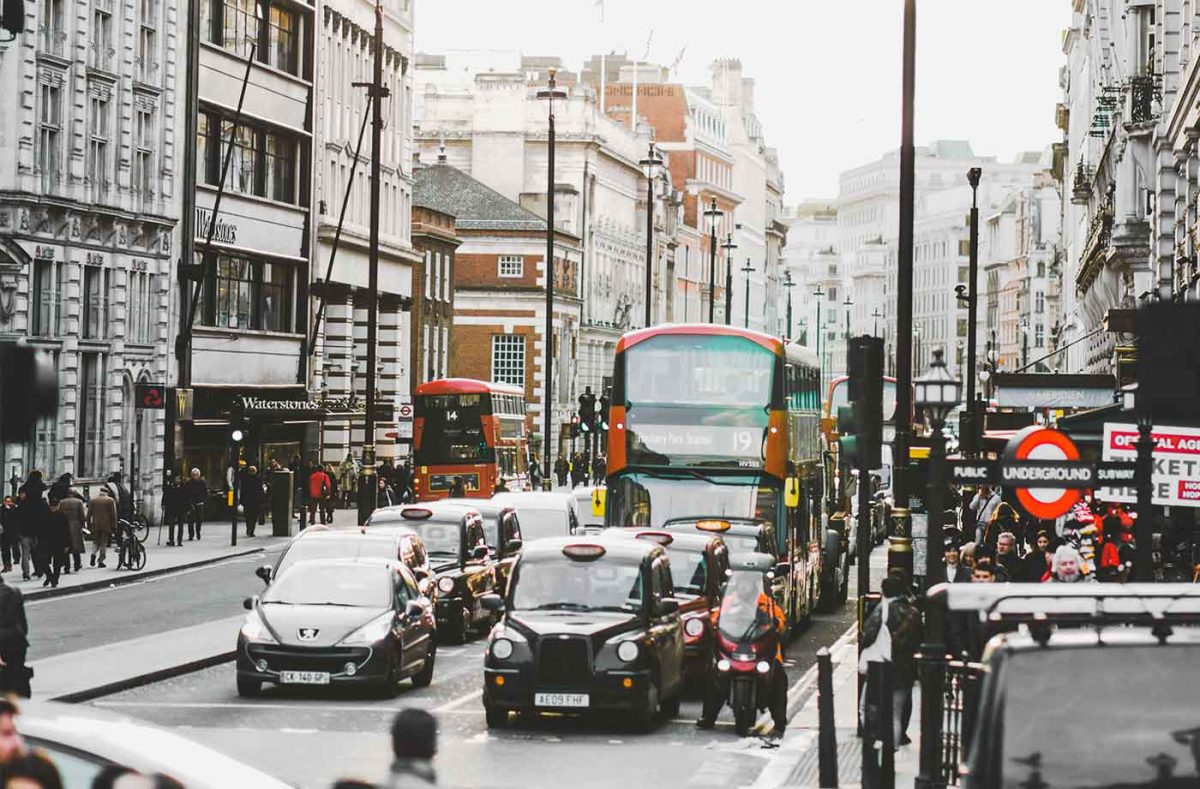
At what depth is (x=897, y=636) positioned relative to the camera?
18875 millimetres

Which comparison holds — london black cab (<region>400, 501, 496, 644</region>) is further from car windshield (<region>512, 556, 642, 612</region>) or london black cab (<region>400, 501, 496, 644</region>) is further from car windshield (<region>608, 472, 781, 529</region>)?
car windshield (<region>512, 556, 642, 612</region>)

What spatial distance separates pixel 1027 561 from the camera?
990 inches

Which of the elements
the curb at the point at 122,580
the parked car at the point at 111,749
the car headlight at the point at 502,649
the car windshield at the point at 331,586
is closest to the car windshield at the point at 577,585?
the car headlight at the point at 502,649

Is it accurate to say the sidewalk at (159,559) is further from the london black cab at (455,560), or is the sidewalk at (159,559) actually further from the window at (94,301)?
the london black cab at (455,560)

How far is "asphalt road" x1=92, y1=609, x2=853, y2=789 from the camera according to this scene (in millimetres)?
17656

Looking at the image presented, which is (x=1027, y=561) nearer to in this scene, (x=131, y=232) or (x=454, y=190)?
(x=131, y=232)

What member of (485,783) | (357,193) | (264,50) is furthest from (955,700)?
(357,193)

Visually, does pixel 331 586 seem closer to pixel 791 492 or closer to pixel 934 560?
pixel 934 560

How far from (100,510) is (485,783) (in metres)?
25.8

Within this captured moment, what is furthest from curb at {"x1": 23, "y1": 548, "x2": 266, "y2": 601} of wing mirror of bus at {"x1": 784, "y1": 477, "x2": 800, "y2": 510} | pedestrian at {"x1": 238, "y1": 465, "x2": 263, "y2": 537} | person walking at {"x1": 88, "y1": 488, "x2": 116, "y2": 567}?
wing mirror of bus at {"x1": 784, "y1": 477, "x2": 800, "y2": 510}

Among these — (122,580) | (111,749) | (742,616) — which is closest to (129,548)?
(122,580)

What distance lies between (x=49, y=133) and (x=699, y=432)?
78.7ft

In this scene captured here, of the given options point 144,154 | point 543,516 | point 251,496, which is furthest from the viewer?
point 144,154

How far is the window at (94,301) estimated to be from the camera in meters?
51.4
